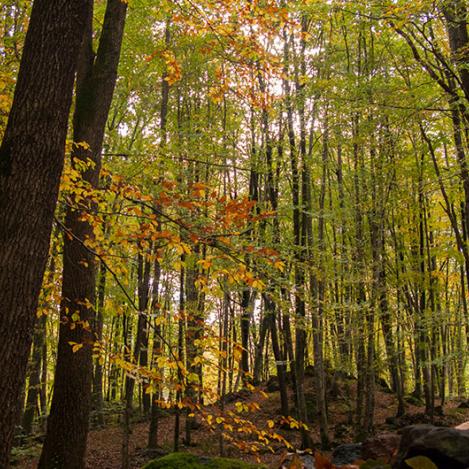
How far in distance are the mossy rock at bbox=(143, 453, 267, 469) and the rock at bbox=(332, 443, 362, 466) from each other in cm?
144

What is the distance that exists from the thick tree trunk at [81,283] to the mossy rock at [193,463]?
2.10m

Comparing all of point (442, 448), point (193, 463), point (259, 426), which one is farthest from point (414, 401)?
point (442, 448)

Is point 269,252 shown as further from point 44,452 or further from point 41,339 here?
point 41,339

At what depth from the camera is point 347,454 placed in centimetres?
479

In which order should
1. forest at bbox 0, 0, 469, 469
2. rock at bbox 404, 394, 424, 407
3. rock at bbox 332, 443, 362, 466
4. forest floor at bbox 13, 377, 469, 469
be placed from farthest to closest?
rock at bbox 404, 394, 424, 407
forest floor at bbox 13, 377, 469, 469
rock at bbox 332, 443, 362, 466
forest at bbox 0, 0, 469, 469

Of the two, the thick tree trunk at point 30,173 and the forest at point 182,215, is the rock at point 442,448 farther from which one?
the thick tree trunk at point 30,173

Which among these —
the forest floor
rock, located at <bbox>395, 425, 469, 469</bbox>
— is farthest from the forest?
the forest floor

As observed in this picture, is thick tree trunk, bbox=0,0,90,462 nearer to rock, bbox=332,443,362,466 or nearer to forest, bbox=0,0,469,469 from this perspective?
forest, bbox=0,0,469,469

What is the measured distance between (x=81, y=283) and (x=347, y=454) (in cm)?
385

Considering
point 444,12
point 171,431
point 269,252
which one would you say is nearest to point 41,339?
point 171,431

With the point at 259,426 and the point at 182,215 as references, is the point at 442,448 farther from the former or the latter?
the point at 259,426

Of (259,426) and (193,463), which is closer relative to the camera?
(193,463)

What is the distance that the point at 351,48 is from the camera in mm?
15570

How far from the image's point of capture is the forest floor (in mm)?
13031
